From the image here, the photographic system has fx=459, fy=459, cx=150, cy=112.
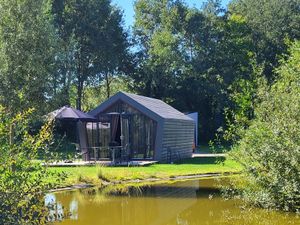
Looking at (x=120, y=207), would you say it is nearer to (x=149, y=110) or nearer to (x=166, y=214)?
(x=166, y=214)

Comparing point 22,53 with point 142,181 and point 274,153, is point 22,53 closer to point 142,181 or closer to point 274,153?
point 142,181

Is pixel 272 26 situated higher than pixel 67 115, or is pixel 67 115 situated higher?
pixel 272 26

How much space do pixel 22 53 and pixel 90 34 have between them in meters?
22.6

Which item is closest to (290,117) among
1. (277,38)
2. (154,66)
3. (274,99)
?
(274,99)

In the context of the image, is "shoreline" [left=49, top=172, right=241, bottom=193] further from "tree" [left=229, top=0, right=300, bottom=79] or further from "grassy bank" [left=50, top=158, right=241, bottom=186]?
"tree" [left=229, top=0, right=300, bottom=79]

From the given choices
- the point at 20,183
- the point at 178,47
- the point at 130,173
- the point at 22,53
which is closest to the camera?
the point at 20,183

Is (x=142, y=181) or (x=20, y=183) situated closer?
(x=20, y=183)

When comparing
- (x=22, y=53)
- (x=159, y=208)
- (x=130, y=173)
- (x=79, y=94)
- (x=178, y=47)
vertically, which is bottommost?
(x=159, y=208)

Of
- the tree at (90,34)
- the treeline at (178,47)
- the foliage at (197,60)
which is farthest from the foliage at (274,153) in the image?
the foliage at (197,60)

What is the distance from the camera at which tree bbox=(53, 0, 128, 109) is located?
37781 mm

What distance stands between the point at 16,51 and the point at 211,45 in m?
25.8

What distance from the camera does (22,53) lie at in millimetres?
15938

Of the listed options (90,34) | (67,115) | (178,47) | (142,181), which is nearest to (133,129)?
(67,115)

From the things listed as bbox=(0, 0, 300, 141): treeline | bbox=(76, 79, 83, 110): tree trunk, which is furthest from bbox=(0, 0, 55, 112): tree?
bbox=(76, 79, 83, 110): tree trunk
